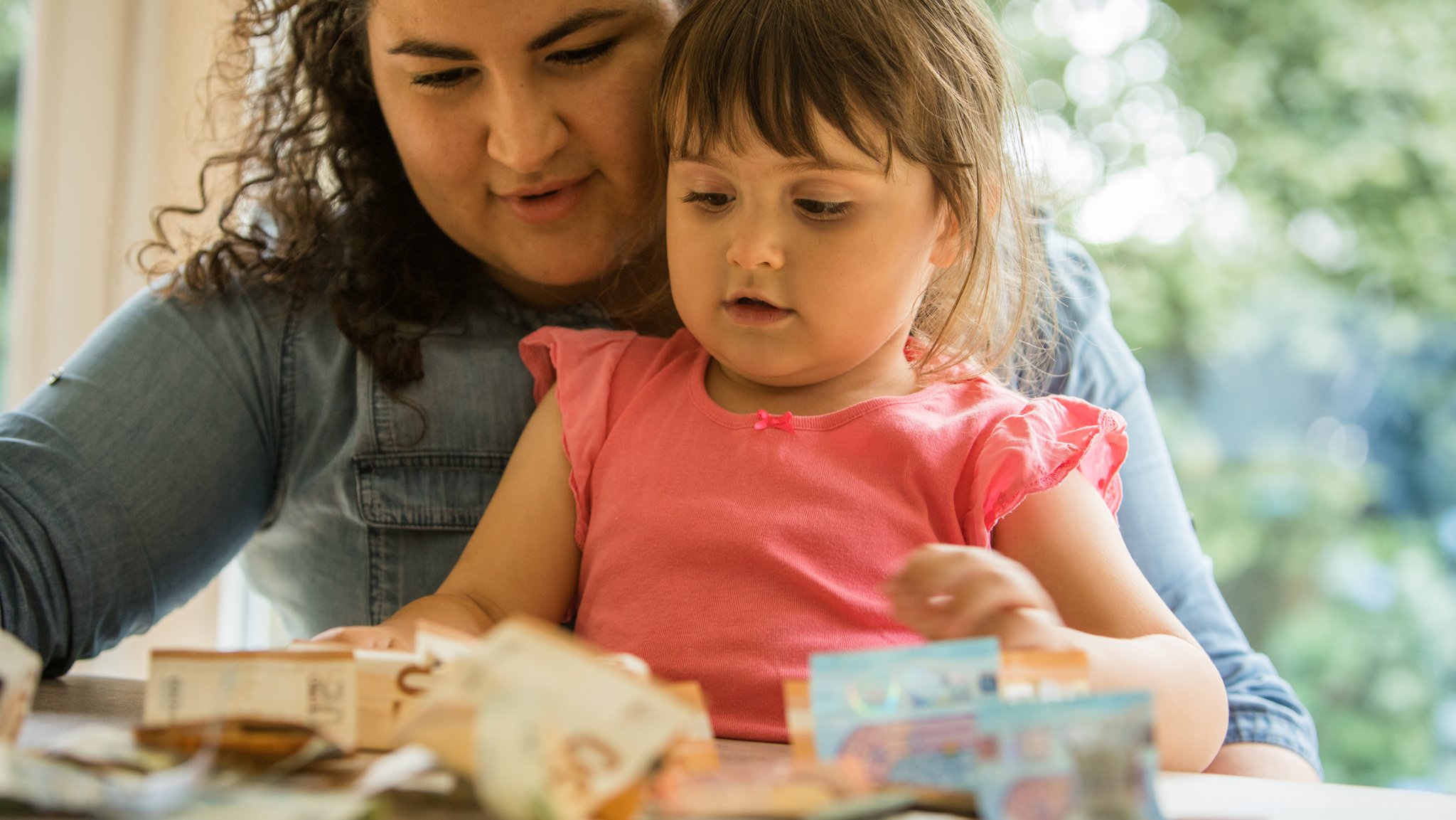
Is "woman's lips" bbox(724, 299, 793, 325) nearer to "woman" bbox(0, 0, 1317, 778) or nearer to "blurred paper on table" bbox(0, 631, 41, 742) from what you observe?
"woman" bbox(0, 0, 1317, 778)

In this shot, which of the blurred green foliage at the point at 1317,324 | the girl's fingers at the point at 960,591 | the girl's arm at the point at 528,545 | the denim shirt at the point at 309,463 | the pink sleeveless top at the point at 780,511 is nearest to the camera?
the girl's fingers at the point at 960,591

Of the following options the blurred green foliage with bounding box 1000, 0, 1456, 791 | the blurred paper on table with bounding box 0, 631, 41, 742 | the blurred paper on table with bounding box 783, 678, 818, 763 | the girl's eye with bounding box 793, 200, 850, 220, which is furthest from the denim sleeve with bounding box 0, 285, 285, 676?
the blurred green foliage with bounding box 1000, 0, 1456, 791

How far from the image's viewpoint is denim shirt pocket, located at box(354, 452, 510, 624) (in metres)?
1.40

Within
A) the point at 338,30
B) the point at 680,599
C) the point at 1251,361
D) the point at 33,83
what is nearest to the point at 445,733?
the point at 680,599

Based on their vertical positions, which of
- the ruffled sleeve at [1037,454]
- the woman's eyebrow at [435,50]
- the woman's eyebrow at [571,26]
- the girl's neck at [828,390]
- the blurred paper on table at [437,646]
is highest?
the woman's eyebrow at [571,26]

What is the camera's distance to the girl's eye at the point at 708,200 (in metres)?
1.16

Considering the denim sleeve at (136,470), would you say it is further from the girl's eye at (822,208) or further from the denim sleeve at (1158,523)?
the denim sleeve at (1158,523)

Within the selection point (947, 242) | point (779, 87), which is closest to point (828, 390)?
point (947, 242)

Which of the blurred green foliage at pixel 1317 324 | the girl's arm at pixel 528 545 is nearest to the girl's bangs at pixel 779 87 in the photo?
the girl's arm at pixel 528 545

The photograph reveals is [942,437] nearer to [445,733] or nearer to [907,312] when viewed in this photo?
[907,312]

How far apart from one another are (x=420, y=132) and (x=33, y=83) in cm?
123

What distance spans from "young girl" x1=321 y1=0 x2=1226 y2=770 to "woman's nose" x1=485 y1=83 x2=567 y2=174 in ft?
0.43

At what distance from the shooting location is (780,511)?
1.13 meters

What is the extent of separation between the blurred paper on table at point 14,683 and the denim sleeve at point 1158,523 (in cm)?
111
